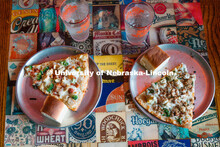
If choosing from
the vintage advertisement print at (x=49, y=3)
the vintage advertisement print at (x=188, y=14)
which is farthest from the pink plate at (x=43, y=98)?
the vintage advertisement print at (x=188, y=14)

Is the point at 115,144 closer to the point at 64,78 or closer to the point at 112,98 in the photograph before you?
the point at 112,98

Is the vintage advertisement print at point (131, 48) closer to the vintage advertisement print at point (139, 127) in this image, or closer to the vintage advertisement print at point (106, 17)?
the vintage advertisement print at point (106, 17)

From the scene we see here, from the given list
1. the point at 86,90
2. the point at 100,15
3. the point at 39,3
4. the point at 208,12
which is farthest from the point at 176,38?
the point at 39,3

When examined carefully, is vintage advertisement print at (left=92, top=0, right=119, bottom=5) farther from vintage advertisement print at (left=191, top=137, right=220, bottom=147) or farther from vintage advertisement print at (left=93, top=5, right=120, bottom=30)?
vintage advertisement print at (left=191, top=137, right=220, bottom=147)

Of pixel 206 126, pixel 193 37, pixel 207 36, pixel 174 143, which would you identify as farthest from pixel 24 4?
pixel 206 126

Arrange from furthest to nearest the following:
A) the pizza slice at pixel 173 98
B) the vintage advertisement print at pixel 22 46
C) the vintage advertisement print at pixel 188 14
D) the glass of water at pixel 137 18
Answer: the vintage advertisement print at pixel 188 14
the vintage advertisement print at pixel 22 46
the glass of water at pixel 137 18
the pizza slice at pixel 173 98
